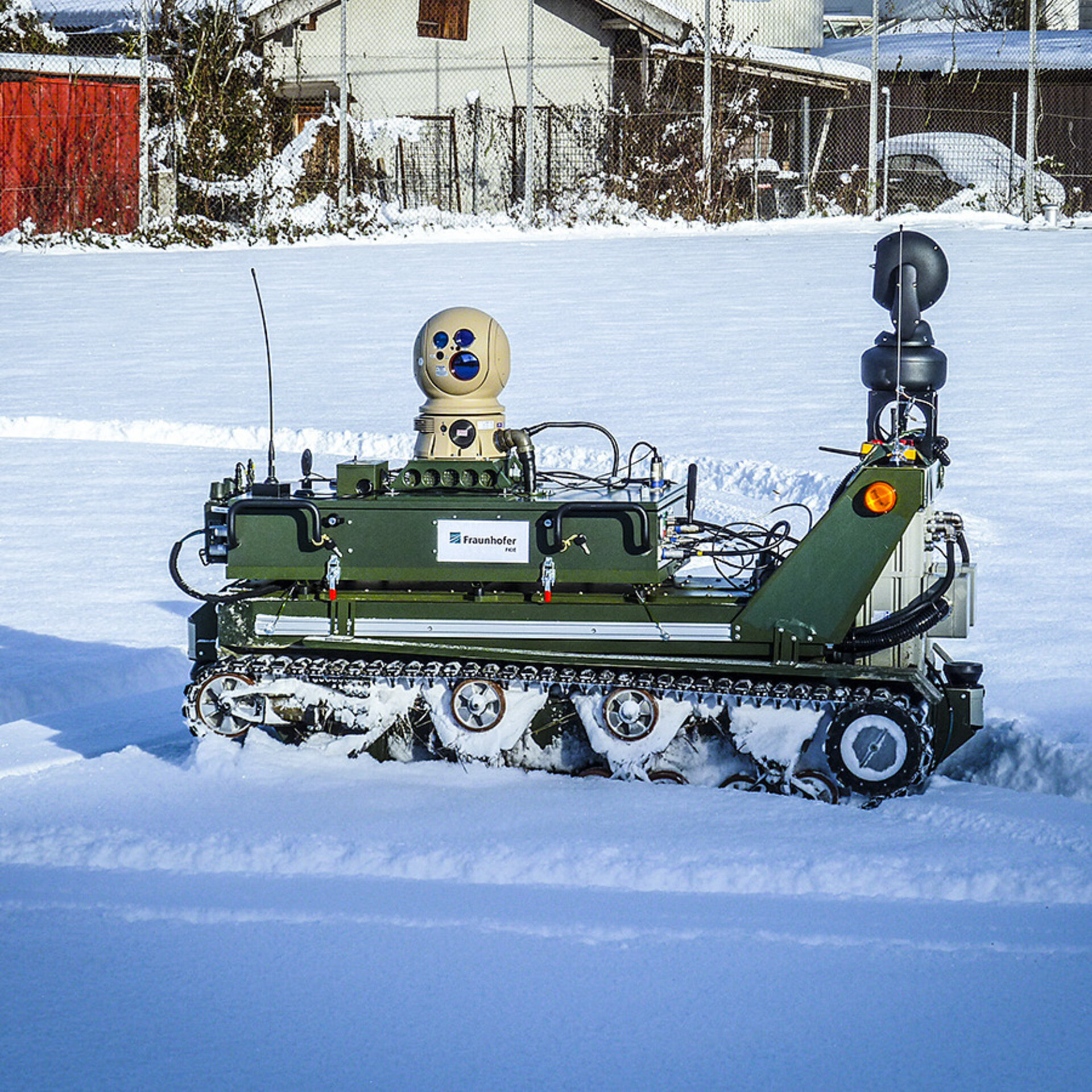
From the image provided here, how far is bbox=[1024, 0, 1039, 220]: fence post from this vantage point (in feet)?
54.8

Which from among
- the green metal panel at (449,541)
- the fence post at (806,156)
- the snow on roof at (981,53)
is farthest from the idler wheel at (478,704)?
the snow on roof at (981,53)

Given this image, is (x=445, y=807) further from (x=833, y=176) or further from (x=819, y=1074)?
(x=833, y=176)

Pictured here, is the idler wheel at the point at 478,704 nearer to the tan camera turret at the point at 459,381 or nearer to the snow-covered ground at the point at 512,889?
the snow-covered ground at the point at 512,889

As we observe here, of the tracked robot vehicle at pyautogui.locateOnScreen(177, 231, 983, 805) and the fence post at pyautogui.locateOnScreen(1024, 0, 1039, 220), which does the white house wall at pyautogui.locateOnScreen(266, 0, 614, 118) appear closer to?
the fence post at pyautogui.locateOnScreen(1024, 0, 1039, 220)

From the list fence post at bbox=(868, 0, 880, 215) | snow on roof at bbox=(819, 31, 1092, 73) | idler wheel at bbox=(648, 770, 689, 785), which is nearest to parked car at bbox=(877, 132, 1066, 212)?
fence post at bbox=(868, 0, 880, 215)

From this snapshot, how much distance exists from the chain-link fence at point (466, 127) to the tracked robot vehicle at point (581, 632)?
42.7 ft

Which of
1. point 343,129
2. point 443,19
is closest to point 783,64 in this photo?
point 443,19

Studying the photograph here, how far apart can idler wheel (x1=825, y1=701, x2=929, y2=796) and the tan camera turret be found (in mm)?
1564

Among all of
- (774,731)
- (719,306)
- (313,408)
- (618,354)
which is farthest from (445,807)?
(719,306)

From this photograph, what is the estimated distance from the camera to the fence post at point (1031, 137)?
54.8 ft

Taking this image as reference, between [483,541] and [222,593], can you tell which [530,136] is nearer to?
[222,593]

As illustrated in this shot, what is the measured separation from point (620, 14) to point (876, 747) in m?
A: 16.2

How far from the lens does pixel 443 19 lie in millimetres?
20156

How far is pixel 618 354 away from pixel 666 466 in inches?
132
